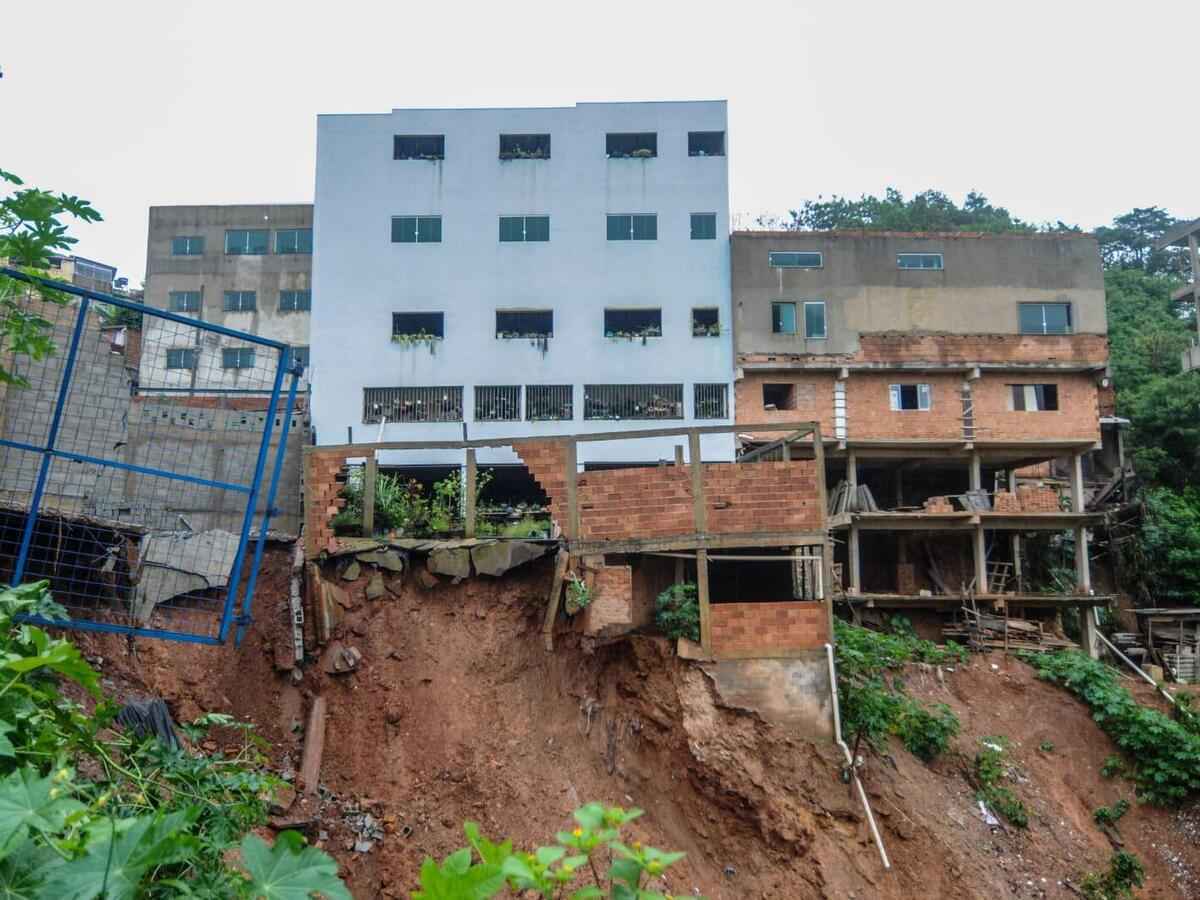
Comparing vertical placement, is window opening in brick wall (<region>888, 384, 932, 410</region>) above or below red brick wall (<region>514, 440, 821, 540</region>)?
above

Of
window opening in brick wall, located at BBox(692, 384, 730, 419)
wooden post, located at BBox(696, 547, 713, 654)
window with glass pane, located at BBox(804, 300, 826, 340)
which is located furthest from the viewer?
window with glass pane, located at BBox(804, 300, 826, 340)

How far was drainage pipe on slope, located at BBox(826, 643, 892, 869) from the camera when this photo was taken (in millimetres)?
9781

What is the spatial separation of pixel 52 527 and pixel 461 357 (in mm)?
15000

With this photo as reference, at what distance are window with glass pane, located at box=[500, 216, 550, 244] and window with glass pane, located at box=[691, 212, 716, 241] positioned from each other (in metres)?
3.63

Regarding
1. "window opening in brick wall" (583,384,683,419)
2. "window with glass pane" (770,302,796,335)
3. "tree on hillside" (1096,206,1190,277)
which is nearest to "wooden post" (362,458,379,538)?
"window opening in brick wall" (583,384,683,419)

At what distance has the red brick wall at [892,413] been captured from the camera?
76.5 ft

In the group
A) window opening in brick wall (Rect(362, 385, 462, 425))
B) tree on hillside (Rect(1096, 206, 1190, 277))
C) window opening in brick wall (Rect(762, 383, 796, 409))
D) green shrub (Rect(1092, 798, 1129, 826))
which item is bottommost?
green shrub (Rect(1092, 798, 1129, 826))

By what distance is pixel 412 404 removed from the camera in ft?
75.3

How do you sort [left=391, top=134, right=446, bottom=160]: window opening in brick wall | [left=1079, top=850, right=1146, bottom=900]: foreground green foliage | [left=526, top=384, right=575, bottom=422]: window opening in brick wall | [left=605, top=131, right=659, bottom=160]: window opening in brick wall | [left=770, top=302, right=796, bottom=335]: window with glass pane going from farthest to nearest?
1. [left=605, top=131, right=659, bottom=160]: window opening in brick wall
2. [left=391, top=134, right=446, bottom=160]: window opening in brick wall
3. [left=770, top=302, right=796, bottom=335]: window with glass pane
4. [left=526, top=384, right=575, bottom=422]: window opening in brick wall
5. [left=1079, top=850, right=1146, bottom=900]: foreground green foliage

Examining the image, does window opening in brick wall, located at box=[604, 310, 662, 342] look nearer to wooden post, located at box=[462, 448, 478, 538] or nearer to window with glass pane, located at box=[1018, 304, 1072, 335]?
window with glass pane, located at box=[1018, 304, 1072, 335]

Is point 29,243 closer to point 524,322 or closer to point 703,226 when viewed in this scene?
point 524,322

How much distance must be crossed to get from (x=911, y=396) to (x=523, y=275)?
999 cm

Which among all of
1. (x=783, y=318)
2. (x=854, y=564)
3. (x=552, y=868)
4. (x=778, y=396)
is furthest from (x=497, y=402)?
(x=552, y=868)

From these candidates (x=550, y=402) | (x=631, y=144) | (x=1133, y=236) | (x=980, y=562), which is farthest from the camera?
(x=1133, y=236)
